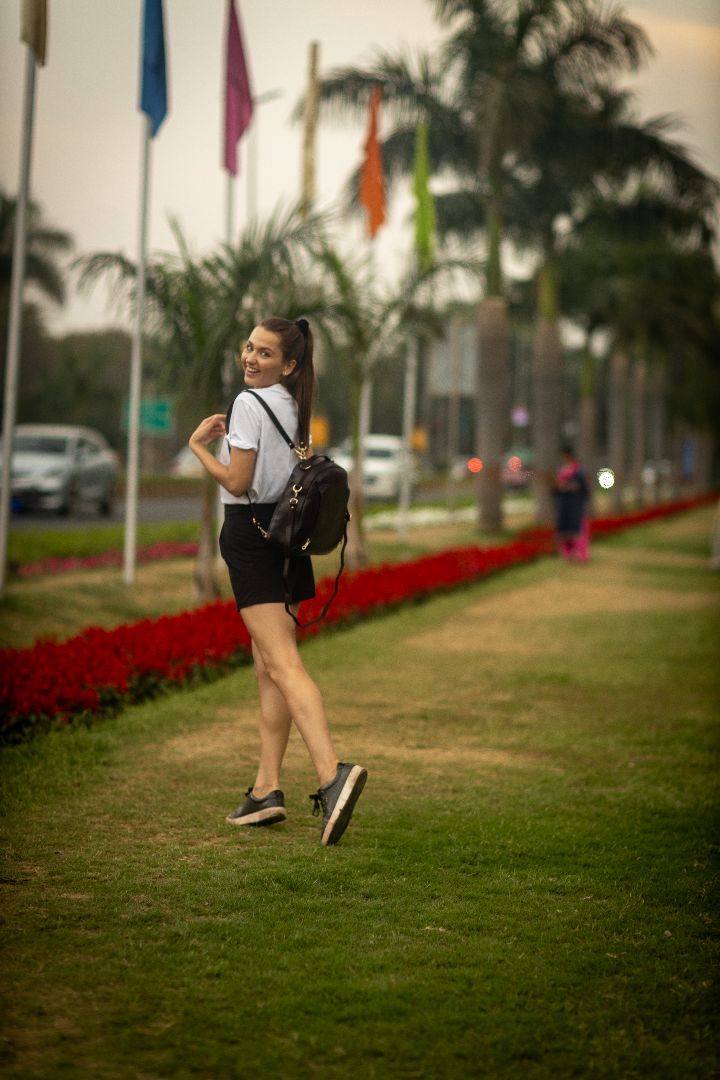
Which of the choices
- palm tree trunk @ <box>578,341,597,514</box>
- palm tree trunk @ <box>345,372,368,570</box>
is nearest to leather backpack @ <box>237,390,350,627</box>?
palm tree trunk @ <box>345,372,368,570</box>

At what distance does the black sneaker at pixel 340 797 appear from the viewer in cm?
503

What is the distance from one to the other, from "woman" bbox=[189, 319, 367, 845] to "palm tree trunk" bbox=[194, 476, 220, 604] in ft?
24.9

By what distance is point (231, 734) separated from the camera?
7.41 metres

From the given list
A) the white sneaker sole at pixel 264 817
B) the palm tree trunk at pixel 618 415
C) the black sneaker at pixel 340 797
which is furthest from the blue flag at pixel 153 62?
the palm tree trunk at pixel 618 415

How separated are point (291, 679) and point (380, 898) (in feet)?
2.94

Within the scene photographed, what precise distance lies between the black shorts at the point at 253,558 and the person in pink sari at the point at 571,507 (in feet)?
50.4

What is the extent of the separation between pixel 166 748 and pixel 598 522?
79.9 ft

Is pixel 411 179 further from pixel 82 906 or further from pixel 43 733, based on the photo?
pixel 82 906

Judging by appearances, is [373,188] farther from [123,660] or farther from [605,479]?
[605,479]

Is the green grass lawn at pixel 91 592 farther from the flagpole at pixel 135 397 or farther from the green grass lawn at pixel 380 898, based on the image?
the green grass lawn at pixel 380 898

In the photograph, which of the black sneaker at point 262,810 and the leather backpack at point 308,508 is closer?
the leather backpack at point 308,508

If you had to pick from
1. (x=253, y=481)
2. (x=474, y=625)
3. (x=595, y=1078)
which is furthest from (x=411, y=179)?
(x=595, y=1078)

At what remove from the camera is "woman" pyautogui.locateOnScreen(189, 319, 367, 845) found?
199 inches

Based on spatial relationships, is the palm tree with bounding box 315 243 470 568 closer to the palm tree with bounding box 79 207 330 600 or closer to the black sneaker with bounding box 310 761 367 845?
the palm tree with bounding box 79 207 330 600
